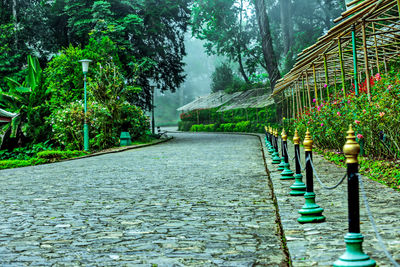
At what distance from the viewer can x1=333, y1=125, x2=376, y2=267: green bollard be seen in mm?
3049

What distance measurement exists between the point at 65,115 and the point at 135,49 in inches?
395

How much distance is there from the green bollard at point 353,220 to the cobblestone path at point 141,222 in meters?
0.69

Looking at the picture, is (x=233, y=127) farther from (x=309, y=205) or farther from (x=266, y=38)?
(x=309, y=205)

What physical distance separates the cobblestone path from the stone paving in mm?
198

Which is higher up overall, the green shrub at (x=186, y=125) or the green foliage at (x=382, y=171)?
the green shrub at (x=186, y=125)

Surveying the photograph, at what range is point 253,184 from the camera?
8141mm

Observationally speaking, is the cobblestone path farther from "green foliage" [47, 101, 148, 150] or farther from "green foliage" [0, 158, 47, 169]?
"green foliage" [47, 101, 148, 150]

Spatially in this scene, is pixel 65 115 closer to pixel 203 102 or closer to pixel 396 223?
pixel 396 223

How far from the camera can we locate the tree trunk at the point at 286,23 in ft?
143

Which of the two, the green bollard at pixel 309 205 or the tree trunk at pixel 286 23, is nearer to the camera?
the green bollard at pixel 309 205

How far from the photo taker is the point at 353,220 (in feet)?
10.2

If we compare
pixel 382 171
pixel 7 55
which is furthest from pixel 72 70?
pixel 382 171

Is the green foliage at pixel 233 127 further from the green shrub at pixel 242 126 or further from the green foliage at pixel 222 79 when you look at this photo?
the green foliage at pixel 222 79

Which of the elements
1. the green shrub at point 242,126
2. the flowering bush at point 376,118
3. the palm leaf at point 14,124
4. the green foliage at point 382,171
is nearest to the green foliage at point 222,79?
the green shrub at point 242,126
